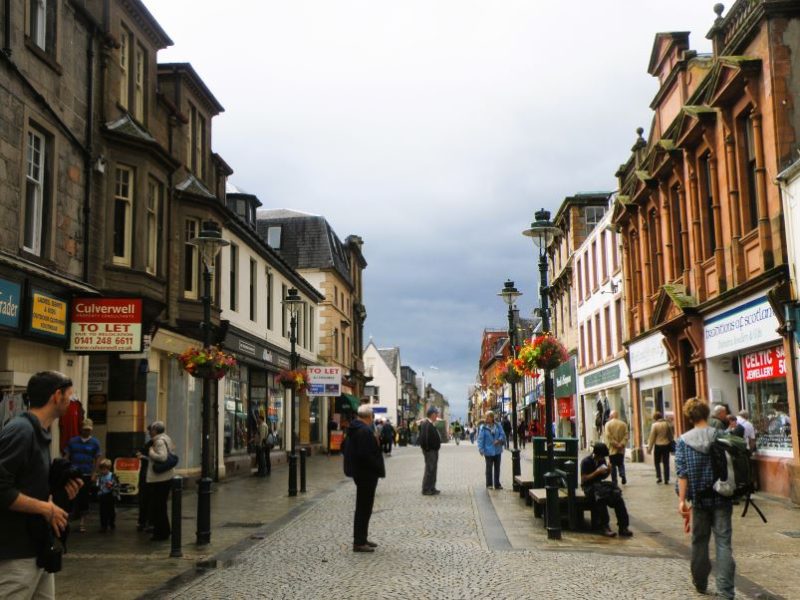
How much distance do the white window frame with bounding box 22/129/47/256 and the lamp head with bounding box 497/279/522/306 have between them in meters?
13.0

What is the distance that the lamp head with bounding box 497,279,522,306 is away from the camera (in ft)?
78.0

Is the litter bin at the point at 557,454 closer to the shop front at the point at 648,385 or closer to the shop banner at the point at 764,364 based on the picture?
the shop banner at the point at 764,364

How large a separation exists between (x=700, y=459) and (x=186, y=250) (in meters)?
16.9

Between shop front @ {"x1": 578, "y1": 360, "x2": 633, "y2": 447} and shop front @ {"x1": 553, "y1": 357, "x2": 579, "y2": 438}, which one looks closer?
shop front @ {"x1": 578, "y1": 360, "x2": 633, "y2": 447}

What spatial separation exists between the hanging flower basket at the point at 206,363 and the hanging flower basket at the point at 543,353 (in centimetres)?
559

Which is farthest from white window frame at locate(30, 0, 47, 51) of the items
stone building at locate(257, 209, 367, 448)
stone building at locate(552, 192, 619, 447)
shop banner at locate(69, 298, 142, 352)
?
stone building at locate(552, 192, 619, 447)

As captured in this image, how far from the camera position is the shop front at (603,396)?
34281 millimetres

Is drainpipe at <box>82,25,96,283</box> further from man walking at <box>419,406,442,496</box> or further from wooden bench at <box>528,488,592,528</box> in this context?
wooden bench at <box>528,488,592,528</box>

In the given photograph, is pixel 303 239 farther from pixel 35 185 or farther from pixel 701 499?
pixel 701 499

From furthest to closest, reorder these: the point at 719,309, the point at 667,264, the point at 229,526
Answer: the point at 667,264 < the point at 719,309 < the point at 229,526

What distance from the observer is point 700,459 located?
26.8 ft

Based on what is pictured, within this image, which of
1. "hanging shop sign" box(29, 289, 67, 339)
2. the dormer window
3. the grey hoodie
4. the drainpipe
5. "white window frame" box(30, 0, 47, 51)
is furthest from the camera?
the dormer window

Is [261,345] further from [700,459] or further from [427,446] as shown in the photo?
[700,459]

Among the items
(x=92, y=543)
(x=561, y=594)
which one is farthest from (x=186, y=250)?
(x=561, y=594)
